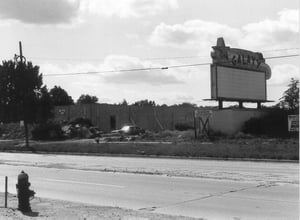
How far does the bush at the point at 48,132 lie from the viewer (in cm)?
6097

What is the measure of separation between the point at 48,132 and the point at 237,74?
25.1 metres

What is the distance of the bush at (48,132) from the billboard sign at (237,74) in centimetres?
2285

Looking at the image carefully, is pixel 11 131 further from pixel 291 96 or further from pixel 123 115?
pixel 291 96

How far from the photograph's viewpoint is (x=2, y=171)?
821 inches

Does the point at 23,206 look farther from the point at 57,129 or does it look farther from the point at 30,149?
the point at 57,129

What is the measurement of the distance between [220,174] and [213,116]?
95.9 ft

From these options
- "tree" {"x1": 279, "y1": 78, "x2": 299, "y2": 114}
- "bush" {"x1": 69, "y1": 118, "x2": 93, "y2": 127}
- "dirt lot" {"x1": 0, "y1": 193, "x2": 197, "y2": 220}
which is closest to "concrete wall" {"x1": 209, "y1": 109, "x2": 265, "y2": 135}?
"tree" {"x1": 279, "y1": 78, "x2": 299, "y2": 114}

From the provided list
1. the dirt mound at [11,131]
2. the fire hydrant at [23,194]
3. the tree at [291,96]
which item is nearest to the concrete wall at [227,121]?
the tree at [291,96]

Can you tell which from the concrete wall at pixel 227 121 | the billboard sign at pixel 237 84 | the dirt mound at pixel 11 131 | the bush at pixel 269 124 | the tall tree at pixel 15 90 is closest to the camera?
the billboard sign at pixel 237 84

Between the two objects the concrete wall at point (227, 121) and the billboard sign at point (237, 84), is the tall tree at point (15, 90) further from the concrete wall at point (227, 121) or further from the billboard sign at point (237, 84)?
the billboard sign at point (237, 84)

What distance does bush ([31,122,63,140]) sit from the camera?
6097 centimetres

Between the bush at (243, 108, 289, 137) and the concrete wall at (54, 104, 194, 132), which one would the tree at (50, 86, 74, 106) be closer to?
the concrete wall at (54, 104, 194, 132)

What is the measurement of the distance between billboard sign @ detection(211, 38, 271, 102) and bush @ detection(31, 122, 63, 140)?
75.0 feet

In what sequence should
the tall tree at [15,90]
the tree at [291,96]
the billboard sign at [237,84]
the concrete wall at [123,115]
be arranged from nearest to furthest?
the billboard sign at [237,84], the tree at [291,96], the tall tree at [15,90], the concrete wall at [123,115]
